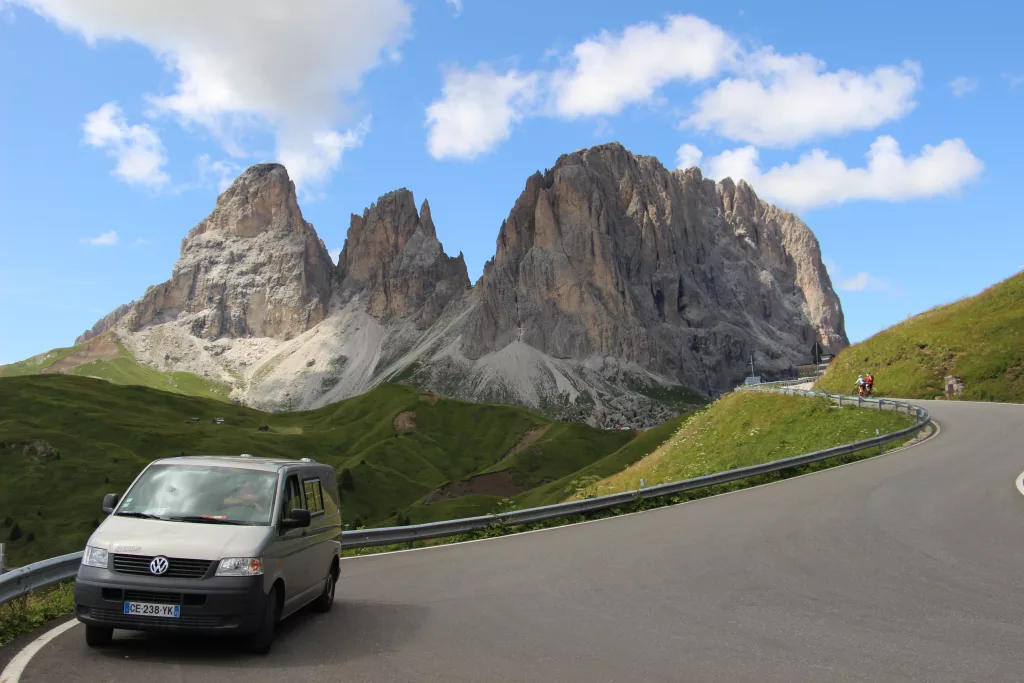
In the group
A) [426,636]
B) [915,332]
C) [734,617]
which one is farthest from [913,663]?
[915,332]

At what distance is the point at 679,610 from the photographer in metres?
11.0

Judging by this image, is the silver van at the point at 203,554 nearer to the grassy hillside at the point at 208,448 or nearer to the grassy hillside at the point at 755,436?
the grassy hillside at the point at 755,436

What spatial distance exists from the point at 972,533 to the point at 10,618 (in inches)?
596

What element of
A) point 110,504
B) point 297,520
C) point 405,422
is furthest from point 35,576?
point 405,422

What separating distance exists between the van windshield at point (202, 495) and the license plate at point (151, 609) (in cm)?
122

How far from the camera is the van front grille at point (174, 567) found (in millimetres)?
9438

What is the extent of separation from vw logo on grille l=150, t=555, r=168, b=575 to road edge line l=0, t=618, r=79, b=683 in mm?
1473

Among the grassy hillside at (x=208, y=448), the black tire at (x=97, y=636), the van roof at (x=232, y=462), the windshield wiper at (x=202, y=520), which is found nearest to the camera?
the black tire at (x=97, y=636)

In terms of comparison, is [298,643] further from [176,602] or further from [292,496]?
[292,496]

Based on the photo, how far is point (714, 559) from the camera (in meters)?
14.3

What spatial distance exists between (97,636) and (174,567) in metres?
1.25

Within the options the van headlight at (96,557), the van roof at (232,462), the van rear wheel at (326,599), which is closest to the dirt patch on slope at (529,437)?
the van rear wheel at (326,599)

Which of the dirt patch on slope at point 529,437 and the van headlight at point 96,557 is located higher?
the dirt patch on slope at point 529,437

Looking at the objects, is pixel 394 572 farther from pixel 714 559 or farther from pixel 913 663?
pixel 913 663
